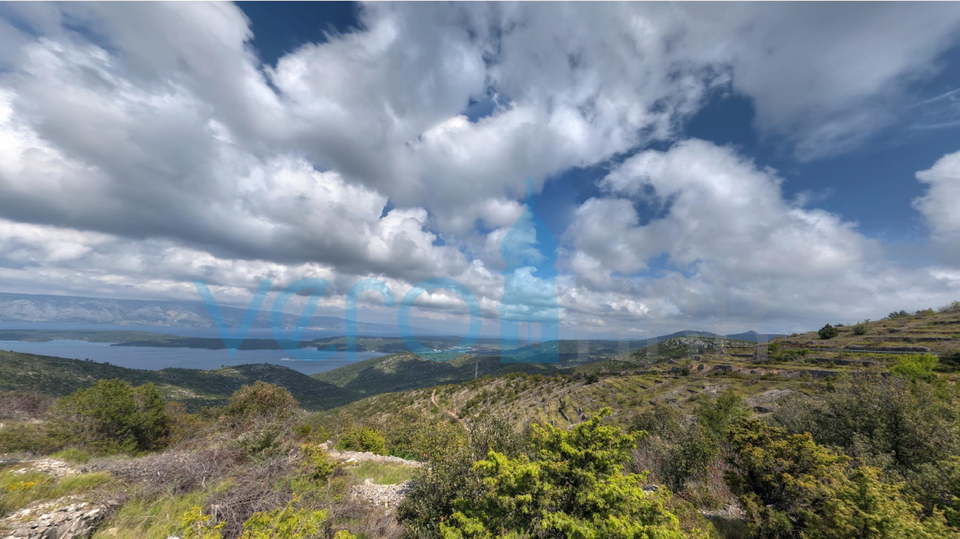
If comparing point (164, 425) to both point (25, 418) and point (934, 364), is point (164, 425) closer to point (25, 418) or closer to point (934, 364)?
point (25, 418)

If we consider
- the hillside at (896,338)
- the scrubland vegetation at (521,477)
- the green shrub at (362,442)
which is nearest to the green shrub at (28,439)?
the scrubland vegetation at (521,477)

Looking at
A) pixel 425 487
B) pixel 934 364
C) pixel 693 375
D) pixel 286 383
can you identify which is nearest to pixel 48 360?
pixel 286 383

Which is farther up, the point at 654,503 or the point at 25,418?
the point at 654,503

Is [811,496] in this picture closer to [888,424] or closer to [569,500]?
[569,500]

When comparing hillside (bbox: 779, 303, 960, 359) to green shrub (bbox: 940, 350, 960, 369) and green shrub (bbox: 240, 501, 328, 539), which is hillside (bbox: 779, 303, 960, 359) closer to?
green shrub (bbox: 940, 350, 960, 369)

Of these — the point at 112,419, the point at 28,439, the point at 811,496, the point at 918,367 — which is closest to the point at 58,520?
the point at 28,439

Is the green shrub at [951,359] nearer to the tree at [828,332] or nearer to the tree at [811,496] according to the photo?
the tree at [828,332]
